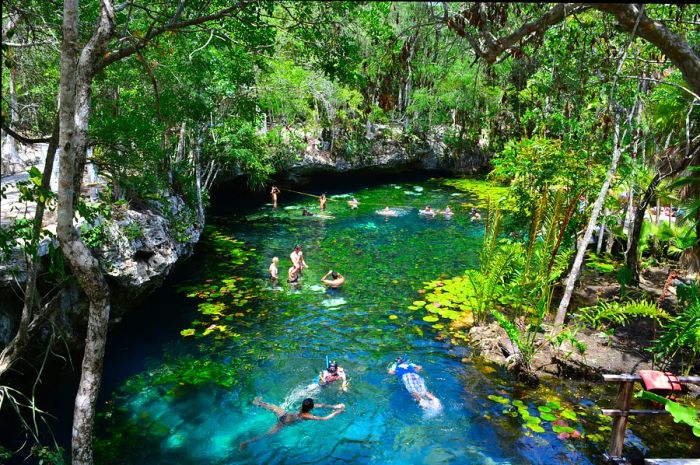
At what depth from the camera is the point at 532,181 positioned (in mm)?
9508

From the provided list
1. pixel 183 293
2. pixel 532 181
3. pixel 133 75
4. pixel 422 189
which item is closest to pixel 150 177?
pixel 133 75

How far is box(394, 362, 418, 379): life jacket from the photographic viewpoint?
313 inches

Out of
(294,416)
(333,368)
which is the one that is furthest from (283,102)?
(294,416)

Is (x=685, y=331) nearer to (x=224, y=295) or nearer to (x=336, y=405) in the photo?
(x=336, y=405)

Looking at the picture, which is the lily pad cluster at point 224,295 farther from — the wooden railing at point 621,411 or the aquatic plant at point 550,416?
the wooden railing at point 621,411

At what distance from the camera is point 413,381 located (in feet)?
25.3

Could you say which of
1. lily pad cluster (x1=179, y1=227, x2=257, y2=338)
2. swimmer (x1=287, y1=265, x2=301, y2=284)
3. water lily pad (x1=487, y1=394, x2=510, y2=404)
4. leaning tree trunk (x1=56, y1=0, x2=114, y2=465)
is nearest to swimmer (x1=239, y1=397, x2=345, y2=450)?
water lily pad (x1=487, y1=394, x2=510, y2=404)

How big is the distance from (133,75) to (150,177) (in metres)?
2.70

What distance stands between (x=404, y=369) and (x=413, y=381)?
0.98 ft

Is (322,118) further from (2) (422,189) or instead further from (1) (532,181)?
(1) (532,181)

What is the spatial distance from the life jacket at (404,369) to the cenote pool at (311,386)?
194 mm

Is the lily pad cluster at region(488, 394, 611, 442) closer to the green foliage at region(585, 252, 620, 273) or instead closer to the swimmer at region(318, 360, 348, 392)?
the swimmer at region(318, 360, 348, 392)

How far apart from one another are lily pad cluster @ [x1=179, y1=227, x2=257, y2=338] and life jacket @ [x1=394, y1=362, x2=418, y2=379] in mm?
3491

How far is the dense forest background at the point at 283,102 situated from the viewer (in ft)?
15.1
